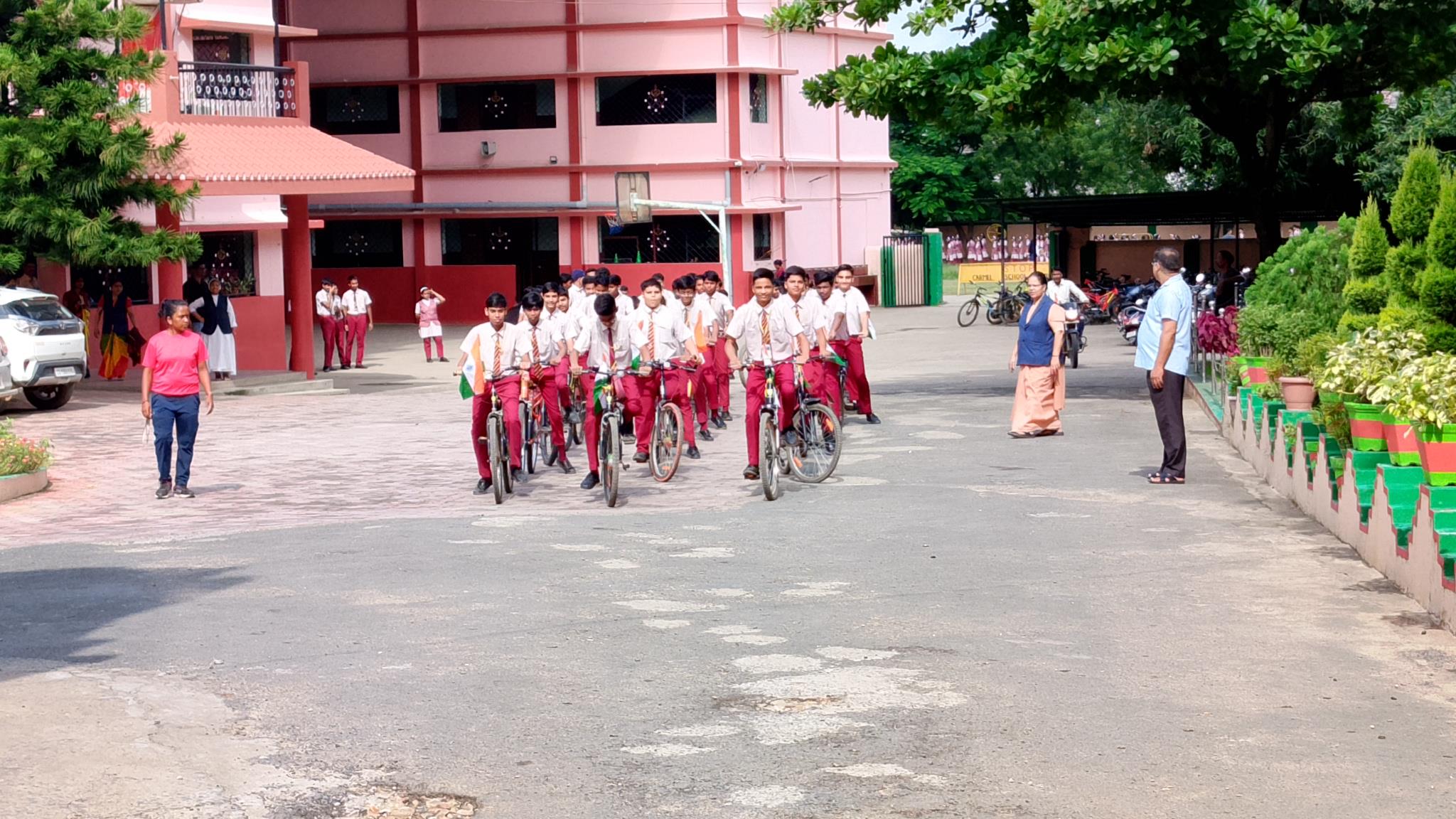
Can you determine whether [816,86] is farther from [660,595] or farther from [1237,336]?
[660,595]

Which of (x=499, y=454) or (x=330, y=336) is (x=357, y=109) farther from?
(x=499, y=454)

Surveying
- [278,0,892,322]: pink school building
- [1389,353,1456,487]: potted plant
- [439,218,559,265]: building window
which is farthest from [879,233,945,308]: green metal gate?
[1389,353,1456,487]: potted plant

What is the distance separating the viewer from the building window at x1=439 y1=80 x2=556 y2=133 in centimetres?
4681

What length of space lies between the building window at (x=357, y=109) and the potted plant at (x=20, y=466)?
32.4 m

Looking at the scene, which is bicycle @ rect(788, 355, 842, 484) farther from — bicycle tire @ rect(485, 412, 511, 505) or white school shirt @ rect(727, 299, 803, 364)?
bicycle tire @ rect(485, 412, 511, 505)

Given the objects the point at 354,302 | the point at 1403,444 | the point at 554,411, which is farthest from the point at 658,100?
the point at 1403,444

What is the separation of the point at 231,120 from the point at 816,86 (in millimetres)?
10282

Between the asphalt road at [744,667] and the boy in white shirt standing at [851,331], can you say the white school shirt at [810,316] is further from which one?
the asphalt road at [744,667]

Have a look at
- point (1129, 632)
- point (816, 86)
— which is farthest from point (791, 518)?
point (816, 86)

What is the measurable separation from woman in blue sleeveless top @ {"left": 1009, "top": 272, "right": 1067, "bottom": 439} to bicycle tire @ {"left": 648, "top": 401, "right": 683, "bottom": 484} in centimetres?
411

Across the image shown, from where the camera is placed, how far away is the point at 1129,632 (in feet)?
29.2

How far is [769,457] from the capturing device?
1409cm

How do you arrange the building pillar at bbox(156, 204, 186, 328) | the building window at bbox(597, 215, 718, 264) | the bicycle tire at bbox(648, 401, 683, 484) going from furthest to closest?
the building window at bbox(597, 215, 718, 264) → the building pillar at bbox(156, 204, 186, 328) → the bicycle tire at bbox(648, 401, 683, 484)

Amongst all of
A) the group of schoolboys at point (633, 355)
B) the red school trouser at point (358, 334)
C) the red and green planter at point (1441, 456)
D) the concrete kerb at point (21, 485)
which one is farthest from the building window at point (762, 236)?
the red and green planter at point (1441, 456)
